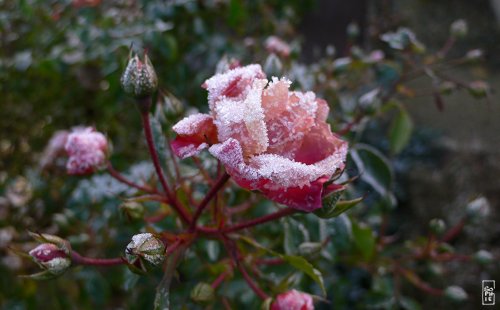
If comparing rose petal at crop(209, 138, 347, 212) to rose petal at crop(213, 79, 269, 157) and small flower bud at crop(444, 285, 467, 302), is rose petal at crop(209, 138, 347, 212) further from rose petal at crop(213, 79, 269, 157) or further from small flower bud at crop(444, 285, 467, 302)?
small flower bud at crop(444, 285, 467, 302)

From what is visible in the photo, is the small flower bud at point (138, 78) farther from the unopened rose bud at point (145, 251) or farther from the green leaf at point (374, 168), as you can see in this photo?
the green leaf at point (374, 168)

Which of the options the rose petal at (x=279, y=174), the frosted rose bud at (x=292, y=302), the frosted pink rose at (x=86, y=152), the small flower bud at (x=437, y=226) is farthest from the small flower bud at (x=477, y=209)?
the frosted pink rose at (x=86, y=152)

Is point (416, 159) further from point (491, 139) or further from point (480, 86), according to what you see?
point (480, 86)

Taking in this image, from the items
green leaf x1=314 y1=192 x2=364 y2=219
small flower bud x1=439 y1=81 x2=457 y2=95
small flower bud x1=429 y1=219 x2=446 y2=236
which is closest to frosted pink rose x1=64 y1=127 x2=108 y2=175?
green leaf x1=314 y1=192 x2=364 y2=219

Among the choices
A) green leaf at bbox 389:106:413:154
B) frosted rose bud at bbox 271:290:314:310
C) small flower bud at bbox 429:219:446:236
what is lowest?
small flower bud at bbox 429:219:446:236

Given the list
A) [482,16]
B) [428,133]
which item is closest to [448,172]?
[428,133]

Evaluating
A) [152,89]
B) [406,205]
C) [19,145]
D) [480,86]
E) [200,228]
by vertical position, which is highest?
[152,89]
